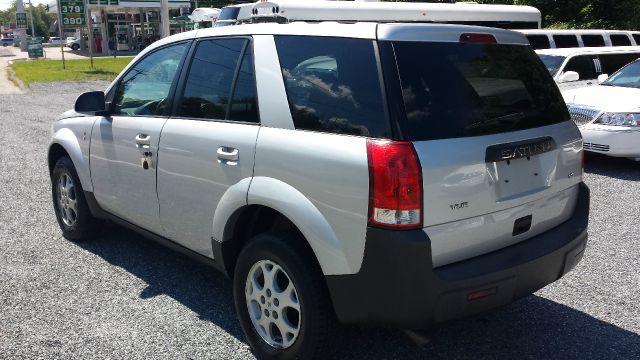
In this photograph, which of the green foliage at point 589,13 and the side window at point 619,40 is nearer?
the side window at point 619,40

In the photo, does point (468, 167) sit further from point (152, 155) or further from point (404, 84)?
point (152, 155)

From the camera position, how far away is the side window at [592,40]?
53.2 ft

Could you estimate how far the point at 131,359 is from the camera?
3.27 metres

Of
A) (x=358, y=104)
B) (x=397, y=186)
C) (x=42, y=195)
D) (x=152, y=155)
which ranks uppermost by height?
(x=358, y=104)

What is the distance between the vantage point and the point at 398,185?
2.53 metres

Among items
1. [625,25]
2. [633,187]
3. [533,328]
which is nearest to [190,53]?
[533,328]

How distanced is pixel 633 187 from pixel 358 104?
19.2 feet

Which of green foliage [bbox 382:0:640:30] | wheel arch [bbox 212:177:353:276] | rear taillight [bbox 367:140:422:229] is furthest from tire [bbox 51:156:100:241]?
green foliage [bbox 382:0:640:30]

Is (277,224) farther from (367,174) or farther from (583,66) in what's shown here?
(583,66)

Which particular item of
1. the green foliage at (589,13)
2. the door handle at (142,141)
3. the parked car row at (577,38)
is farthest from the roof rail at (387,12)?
the door handle at (142,141)

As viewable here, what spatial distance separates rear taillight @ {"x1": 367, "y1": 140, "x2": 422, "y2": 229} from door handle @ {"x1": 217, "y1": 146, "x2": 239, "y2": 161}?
978mm

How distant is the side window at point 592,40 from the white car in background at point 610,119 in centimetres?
815

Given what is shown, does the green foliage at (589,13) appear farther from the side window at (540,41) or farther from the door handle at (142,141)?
the door handle at (142,141)

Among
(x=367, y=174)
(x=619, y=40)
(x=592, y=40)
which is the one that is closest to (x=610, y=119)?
(x=367, y=174)
